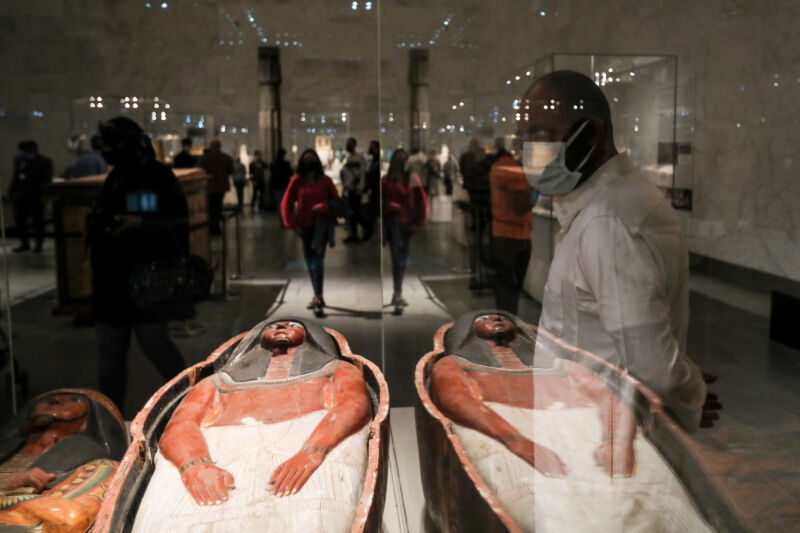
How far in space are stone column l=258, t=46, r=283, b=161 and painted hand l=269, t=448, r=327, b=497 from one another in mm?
1229

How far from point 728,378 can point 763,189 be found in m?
0.43

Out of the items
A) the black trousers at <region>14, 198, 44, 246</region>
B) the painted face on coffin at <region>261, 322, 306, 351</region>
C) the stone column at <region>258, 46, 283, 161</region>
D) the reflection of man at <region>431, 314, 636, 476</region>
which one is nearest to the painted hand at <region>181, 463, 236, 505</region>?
the painted face on coffin at <region>261, 322, 306, 351</region>

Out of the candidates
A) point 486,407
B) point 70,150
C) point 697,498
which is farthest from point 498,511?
point 70,150

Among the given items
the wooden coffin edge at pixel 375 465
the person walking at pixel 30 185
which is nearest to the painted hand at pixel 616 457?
the wooden coffin edge at pixel 375 465

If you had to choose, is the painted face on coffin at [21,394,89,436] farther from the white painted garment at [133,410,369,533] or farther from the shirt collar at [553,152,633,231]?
the shirt collar at [553,152,633,231]

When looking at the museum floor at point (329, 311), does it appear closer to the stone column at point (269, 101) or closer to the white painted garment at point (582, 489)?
the stone column at point (269, 101)

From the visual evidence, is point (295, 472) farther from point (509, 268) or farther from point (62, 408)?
point (62, 408)

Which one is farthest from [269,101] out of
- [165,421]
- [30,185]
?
[165,421]

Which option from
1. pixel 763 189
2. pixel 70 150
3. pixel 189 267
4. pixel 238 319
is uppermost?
pixel 70 150

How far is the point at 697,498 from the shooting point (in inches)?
58.7

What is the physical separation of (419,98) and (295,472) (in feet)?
4.46

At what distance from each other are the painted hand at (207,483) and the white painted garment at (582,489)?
2.72 feet

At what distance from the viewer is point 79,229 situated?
2738 mm

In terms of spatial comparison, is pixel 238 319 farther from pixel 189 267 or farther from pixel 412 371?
pixel 412 371
